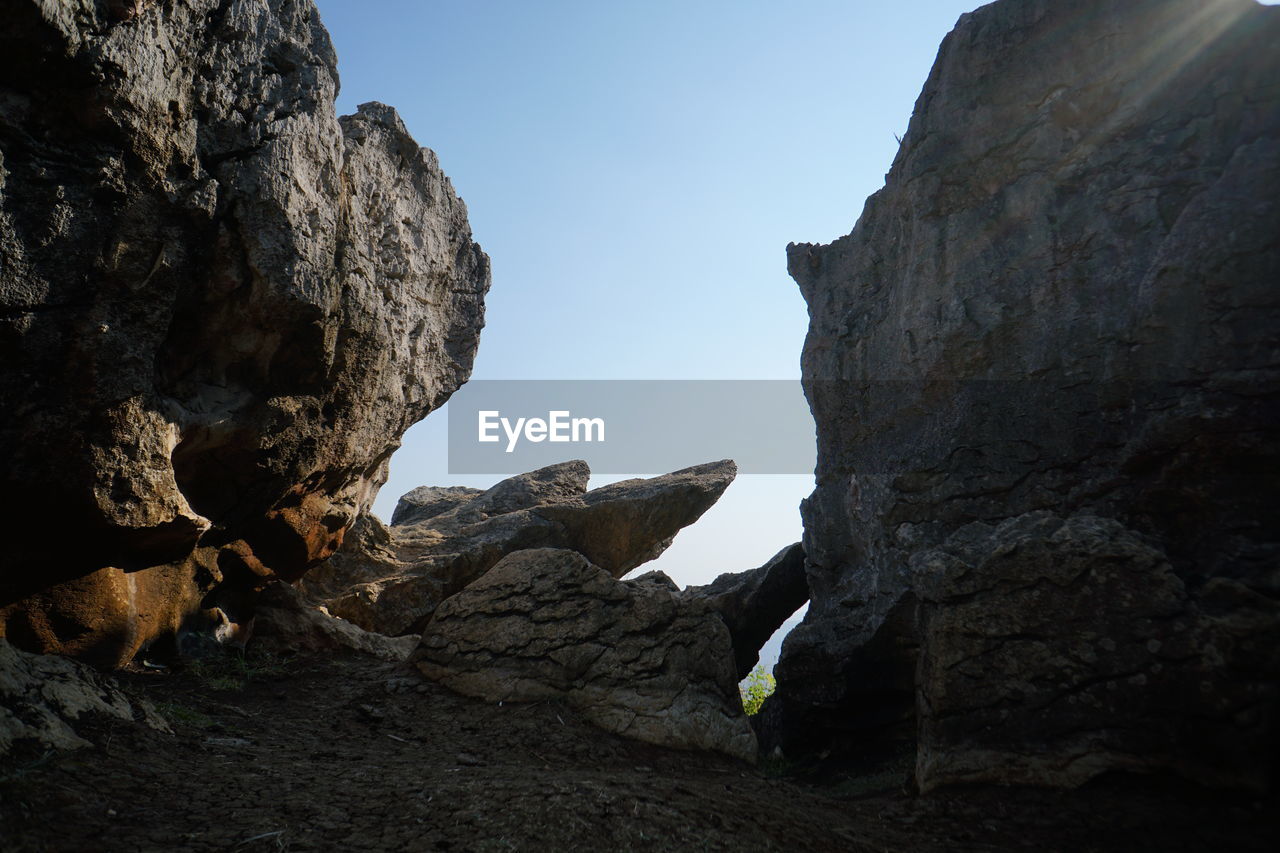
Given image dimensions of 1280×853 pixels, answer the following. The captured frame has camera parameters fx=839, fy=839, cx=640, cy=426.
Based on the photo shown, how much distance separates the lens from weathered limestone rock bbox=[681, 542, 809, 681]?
56.9 feet

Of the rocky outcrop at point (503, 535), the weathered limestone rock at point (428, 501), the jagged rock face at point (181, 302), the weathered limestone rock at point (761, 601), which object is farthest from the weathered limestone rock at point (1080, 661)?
the weathered limestone rock at point (428, 501)

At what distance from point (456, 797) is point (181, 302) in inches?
245

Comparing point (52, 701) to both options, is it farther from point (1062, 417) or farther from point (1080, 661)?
point (1062, 417)

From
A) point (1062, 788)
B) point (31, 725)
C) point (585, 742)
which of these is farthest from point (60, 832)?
point (1062, 788)

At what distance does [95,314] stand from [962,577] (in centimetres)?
956

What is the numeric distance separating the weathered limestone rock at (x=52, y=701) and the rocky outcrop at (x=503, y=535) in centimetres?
870

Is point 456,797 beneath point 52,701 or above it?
beneath

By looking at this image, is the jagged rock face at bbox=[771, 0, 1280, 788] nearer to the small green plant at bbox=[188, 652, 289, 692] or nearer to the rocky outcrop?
the rocky outcrop

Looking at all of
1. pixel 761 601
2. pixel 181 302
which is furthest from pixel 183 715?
pixel 761 601

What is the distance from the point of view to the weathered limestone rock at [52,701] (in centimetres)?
634

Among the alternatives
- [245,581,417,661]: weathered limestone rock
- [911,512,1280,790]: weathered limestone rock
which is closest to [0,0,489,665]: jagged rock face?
[245,581,417,661]: weathered limestone rock

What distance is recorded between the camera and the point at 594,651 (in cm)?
1128

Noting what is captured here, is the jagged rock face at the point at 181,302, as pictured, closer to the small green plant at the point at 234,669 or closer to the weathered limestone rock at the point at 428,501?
the small green plant at the point at 234,669

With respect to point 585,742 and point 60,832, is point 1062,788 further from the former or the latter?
point 60,832
